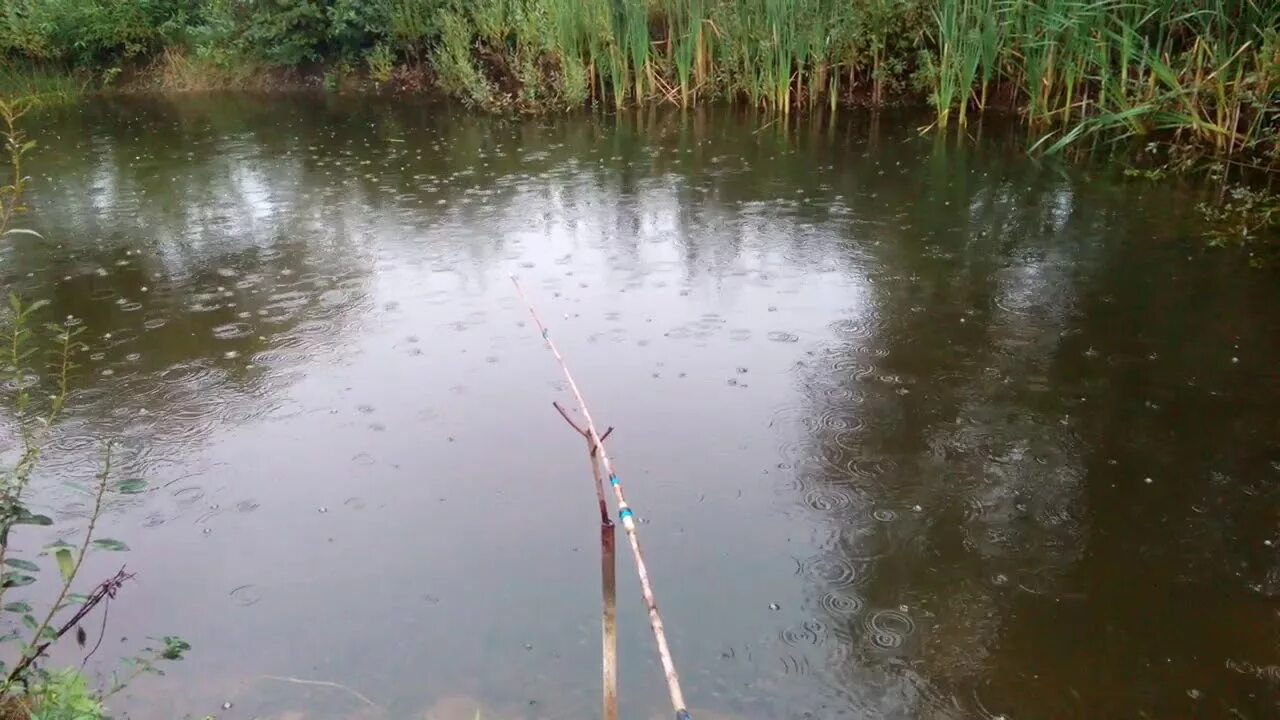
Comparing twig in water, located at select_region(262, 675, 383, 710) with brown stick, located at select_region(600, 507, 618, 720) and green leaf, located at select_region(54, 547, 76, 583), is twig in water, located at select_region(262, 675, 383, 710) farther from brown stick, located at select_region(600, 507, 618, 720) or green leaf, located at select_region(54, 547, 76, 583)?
brown stick, located at select_region(600, 507, 618, 720)

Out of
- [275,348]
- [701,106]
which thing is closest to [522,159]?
[701,106]

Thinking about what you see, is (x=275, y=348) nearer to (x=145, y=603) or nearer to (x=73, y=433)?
(x=73, y=433)

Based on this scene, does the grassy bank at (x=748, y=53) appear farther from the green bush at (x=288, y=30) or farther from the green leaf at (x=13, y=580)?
the green leaf at (x=13, y=580)

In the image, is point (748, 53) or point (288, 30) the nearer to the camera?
point (748, 53)

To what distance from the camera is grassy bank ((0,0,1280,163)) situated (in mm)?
6336

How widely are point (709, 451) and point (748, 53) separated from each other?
22.8 feet

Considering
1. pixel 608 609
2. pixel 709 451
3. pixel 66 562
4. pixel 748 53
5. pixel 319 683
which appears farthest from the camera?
pixel 748 53

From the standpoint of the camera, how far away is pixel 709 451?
3.36 meters

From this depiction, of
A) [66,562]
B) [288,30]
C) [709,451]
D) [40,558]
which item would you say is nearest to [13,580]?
[66,562]

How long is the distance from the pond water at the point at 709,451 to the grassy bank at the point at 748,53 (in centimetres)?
94

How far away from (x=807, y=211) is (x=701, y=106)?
437cm

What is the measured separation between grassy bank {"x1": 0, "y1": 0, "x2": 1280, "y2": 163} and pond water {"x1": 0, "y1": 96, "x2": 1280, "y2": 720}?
0.94m

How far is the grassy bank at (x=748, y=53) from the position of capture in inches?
249

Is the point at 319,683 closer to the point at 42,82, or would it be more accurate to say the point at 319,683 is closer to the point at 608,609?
the point at 608,609
